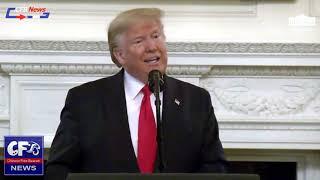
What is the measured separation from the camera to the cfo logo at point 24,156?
9.69 feet

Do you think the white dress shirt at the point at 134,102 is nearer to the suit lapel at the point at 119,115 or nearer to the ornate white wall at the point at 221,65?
the suit lapel at the point at 119,115

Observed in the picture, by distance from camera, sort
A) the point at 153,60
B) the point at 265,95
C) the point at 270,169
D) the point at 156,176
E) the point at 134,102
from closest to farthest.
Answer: the point at 156,176 → the point at 153,60 → the point at 134,102 → the point at 265,95 → the point at 270,169

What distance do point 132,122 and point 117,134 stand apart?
71mm

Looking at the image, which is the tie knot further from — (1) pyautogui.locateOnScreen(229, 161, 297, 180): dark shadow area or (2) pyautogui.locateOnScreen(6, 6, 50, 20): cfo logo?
(1) pyautogui.locateOnScreen(229, 161, 297, 180): dark shadow area

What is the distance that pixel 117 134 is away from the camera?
5.65 feet

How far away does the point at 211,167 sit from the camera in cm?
175

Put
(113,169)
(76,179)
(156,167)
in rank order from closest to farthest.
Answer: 1. (76,179)
2. (156,167)
3. (113,169)

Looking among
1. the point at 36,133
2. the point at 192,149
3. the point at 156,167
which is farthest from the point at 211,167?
the point at 36,133

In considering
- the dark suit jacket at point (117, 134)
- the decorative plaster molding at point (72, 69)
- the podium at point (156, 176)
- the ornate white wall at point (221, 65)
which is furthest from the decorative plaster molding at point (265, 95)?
the podium at point (156, 176)

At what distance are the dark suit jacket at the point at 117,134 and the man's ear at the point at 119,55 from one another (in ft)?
0.27

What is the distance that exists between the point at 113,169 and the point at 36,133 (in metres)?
1.37

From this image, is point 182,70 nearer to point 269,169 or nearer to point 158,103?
point 269,169

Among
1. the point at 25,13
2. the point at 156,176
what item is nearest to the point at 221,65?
the point at 25,13

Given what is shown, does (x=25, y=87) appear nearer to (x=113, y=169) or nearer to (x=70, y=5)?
(x=70, y=5)
